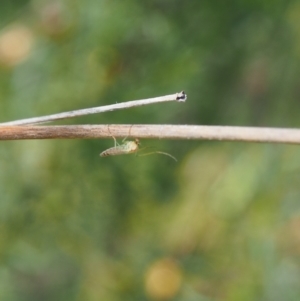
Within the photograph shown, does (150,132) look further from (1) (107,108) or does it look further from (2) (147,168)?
(2) (147,168)

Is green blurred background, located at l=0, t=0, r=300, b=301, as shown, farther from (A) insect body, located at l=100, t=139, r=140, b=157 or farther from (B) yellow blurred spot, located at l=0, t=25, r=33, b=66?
(A) insect body, located at l=100, t=139, r=140, b=157

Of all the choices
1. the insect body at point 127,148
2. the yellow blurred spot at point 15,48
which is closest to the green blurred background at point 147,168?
the yellow blurred spot at point 15,48

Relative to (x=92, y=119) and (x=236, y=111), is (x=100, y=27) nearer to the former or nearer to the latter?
(x=92, y=119)

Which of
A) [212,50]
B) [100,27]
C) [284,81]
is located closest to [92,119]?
[100,27]

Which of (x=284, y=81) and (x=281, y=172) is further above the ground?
(x=284, y=81)

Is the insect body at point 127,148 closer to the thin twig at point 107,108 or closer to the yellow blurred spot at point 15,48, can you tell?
the thin twig at point 107,108

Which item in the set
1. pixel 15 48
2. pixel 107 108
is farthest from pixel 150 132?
pixel 15 48
